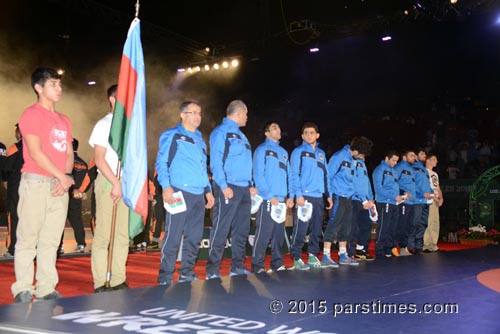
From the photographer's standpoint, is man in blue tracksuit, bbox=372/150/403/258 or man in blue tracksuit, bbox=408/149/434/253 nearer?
man in blue tracksuit, bbox=372/150/403/258

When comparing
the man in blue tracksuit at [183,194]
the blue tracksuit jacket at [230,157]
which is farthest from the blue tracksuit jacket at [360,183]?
the man in blue tracksuit at [183,194]

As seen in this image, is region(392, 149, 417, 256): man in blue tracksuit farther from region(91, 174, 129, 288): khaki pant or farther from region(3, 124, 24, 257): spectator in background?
region(3, 124, 24, 257): spectator in background

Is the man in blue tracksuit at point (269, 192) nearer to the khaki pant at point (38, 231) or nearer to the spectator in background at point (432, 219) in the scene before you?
the khaki pant at point (38, 231)

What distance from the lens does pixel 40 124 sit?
397cm

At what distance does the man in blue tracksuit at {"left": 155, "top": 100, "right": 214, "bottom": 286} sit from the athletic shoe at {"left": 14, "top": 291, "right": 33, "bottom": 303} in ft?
4.30

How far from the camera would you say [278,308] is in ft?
11.6

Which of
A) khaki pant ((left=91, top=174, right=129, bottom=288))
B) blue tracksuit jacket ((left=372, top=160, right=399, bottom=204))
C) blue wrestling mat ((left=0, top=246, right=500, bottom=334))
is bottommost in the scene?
blue wrestling mat ((left=0, top=246, right=500, bottom=334))

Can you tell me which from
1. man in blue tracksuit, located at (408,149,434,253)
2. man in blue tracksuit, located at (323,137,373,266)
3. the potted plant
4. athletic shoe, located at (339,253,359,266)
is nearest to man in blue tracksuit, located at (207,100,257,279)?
man in blue tracksuit, located at (323,137,373,266)

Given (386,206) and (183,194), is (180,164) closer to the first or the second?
(183,194)

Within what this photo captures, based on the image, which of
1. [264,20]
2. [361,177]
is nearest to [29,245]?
[361,177]

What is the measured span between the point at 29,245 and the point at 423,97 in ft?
61.7

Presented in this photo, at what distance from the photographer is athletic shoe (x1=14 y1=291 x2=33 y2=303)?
3.82 meters

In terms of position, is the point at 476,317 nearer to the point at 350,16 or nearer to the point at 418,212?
the point at 418,212

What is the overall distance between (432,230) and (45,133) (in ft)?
26.3
